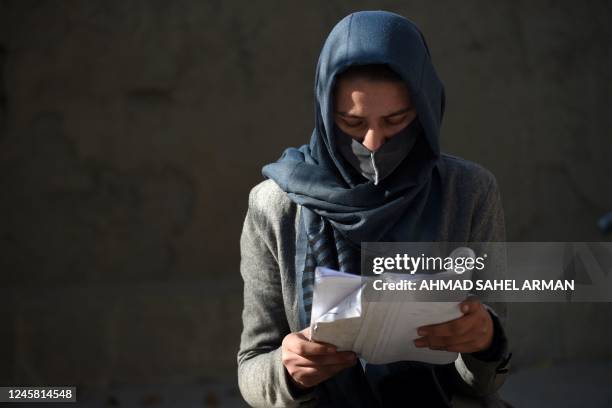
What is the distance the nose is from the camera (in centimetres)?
214

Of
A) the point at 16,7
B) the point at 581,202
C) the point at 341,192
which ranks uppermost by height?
the point at 16,7

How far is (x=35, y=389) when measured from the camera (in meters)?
4.48

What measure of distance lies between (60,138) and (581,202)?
244cm

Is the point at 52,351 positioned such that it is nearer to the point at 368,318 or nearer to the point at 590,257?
the point at 590,257

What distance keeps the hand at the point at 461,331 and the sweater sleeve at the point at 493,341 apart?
0.33 feet

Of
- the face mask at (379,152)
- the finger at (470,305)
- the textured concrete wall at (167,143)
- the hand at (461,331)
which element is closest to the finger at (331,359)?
the hand at (461,331)

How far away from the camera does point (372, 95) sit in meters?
2.14

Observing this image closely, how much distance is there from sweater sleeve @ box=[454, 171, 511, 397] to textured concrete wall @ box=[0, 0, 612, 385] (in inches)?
91.7

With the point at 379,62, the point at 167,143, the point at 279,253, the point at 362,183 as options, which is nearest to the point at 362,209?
the point at 362,183

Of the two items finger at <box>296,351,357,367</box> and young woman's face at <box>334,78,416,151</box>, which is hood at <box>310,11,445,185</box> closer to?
young woman's face at <box>334,78,416,151</box>

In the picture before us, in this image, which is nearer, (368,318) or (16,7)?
(368,318)

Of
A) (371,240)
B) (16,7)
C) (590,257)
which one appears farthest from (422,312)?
(16,7)

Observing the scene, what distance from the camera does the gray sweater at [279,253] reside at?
221 centimetres

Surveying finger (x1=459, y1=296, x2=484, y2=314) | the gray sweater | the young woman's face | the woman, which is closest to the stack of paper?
finger (x1=459, y1=296, x2=484, y2=314)
